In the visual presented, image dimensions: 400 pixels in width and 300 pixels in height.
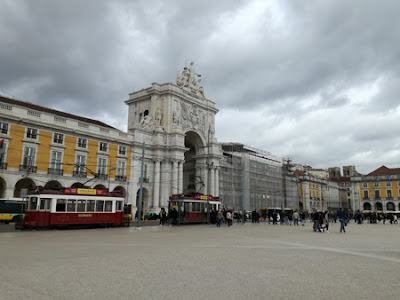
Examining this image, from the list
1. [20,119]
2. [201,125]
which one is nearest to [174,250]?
[20,119]

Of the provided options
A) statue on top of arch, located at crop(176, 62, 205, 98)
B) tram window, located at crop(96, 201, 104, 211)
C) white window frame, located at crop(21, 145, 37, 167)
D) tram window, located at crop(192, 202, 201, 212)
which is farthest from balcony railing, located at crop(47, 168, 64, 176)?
statue on top of arch, located at crop(176, 62, 205, 98)

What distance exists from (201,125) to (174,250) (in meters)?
43.1

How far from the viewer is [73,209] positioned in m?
23.4

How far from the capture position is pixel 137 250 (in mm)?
11656

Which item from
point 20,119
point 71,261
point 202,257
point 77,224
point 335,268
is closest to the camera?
point 335,268

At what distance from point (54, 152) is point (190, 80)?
25981mm

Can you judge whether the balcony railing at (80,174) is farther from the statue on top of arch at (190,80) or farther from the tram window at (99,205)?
the statue on top of arch at (190,80)

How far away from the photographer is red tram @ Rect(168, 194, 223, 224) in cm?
3234

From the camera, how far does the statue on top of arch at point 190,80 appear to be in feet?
175

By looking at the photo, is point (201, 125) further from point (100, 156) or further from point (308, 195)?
point (308, 195)

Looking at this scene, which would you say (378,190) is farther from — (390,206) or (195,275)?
(195,275)

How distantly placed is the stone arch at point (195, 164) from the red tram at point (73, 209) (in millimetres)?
25567

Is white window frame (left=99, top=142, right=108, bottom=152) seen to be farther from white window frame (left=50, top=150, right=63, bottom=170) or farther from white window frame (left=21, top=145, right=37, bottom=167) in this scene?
white window frame (left=21, top=145, right=37, bottom=167)

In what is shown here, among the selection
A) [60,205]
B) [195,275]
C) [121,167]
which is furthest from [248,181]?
[195,275]
